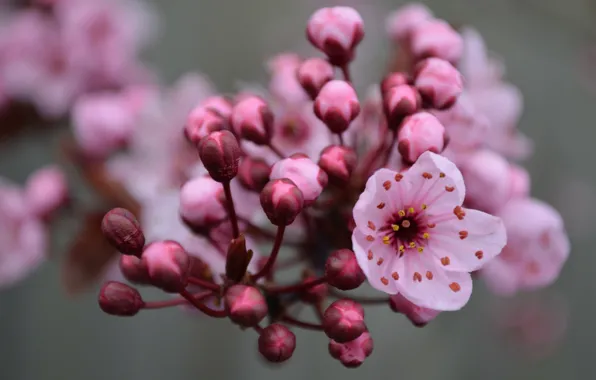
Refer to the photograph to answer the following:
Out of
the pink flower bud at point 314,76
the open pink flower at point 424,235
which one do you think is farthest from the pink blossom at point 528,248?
the pink flower bud at point 314,76

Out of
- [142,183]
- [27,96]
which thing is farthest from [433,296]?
[27,96]

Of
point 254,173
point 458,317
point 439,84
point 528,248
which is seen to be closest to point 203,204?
point 254,173

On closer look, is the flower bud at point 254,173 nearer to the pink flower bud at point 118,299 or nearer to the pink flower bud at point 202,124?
the pink flower bud at point 202,124

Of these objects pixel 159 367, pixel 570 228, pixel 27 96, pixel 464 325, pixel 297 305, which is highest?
pixel 297 305

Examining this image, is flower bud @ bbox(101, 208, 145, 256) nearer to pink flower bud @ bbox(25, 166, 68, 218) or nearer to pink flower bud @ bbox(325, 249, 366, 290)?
pink flower bud @ bbox(325, 249, 366, 290)

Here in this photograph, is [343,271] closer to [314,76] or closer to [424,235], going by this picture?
[424,235]

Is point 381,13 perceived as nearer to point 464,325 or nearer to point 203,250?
point 464,325
